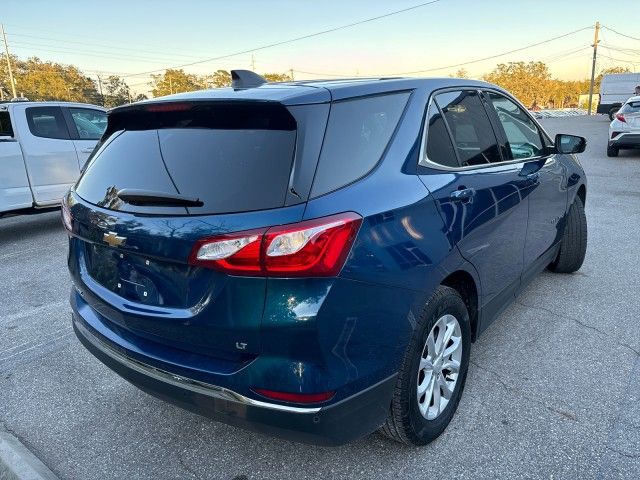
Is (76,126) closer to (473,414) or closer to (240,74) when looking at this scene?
(240,74)

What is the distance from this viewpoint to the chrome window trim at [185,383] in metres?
1.79

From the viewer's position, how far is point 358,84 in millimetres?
2211

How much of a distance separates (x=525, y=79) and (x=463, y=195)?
4041 inches

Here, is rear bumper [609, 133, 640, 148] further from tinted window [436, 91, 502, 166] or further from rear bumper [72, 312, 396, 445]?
rear bumper [72, 312, 396, 445]

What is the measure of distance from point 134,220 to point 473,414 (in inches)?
78.1

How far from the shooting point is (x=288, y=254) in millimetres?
1689

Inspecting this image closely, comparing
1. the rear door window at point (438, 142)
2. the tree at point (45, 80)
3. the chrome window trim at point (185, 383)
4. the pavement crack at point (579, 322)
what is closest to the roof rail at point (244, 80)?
the rear door window at point (438, 142)

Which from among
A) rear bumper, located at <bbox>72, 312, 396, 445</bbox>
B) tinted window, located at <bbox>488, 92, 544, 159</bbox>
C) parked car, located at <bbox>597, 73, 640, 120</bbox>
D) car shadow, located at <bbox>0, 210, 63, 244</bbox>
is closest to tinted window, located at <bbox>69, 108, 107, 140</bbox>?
car shadow, located at <bbox>0, 210, 63, 244</bbox>

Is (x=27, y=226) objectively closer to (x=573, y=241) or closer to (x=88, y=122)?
(x=88, y=122)

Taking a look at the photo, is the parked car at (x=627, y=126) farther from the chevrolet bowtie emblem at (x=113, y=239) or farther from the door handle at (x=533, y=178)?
the chevrolet bowtie emblem at (x=113, y=239)

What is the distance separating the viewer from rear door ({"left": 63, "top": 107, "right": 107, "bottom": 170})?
7285mm

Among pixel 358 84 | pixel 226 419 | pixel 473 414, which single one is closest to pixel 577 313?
pixel 473 414

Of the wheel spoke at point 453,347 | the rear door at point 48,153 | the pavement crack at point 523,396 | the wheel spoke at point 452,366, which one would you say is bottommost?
the pavement crack at point 523,396

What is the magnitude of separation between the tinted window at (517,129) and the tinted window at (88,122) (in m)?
6.30
